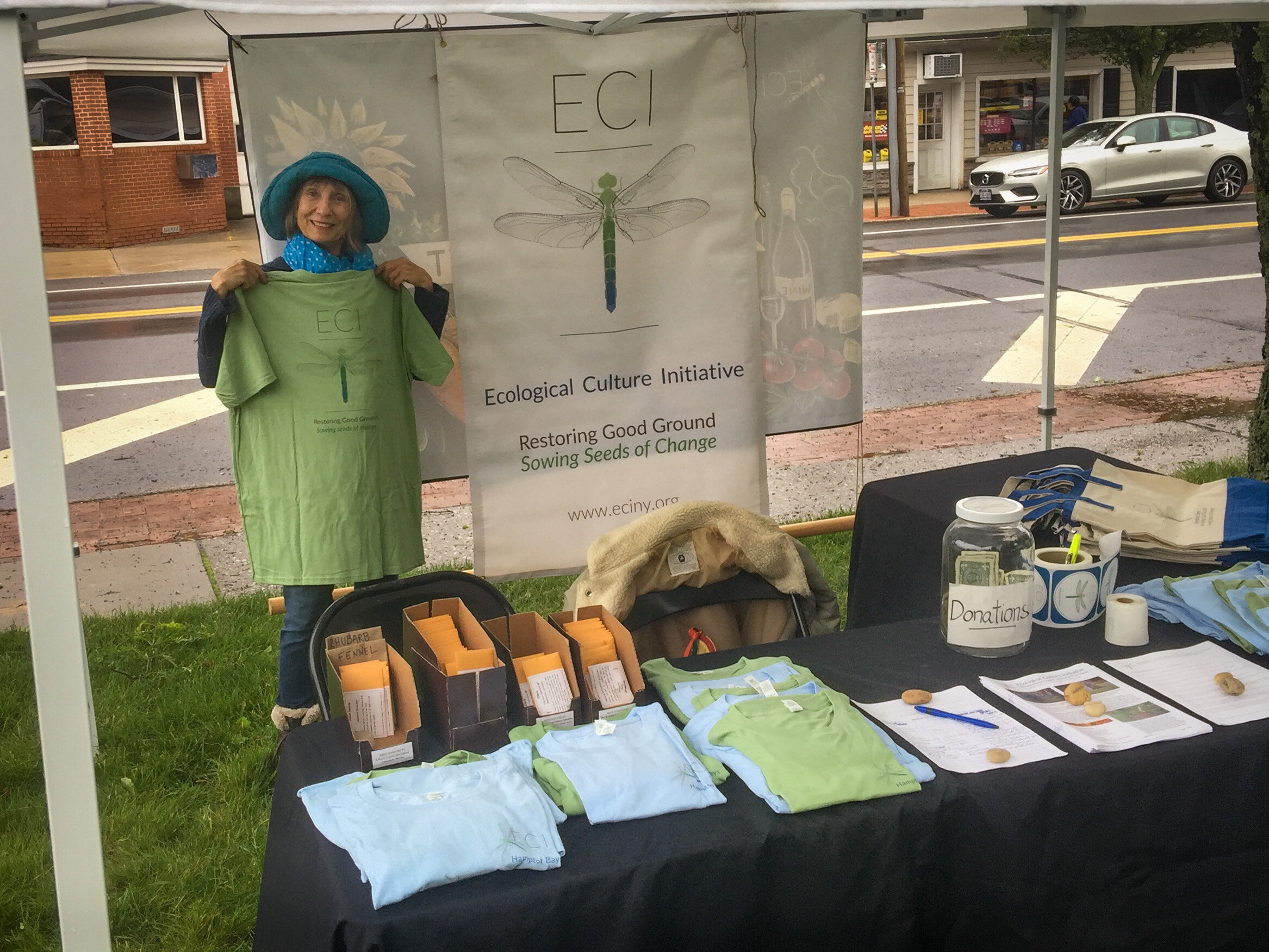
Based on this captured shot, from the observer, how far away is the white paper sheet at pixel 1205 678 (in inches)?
92.8

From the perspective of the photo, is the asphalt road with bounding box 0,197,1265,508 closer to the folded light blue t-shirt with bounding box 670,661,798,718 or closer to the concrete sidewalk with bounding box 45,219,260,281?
the concrete sidewalk with bounding box 45,219,260,281

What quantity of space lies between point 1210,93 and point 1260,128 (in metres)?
23.1

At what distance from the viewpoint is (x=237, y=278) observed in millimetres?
3193

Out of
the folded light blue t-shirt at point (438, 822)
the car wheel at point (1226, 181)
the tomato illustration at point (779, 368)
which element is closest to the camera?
the folded light blue t-shirt at point (438, 822)

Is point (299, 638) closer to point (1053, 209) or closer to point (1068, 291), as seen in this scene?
→ point (1053, 209)

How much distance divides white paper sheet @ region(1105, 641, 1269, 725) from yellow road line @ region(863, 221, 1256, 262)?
12.8 metres

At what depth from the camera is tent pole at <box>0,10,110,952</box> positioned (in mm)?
2004

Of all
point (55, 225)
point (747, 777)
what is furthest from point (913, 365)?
point (55, 225)

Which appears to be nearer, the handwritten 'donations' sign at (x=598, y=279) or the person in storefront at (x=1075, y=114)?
the handwritten 'donations' sign at (x=598, y=279)

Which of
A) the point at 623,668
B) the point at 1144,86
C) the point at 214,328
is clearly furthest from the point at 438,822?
the point at 1144,86

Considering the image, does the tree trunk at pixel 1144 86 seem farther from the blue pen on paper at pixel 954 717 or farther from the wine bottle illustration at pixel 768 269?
the blue pen on paper at pixel 954 717

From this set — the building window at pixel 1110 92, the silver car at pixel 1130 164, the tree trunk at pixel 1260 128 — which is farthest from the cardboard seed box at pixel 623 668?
the building window at pixel 1110 92

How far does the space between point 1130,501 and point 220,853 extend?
8.79 feet

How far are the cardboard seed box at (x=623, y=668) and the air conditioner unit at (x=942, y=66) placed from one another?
75.9 ft
